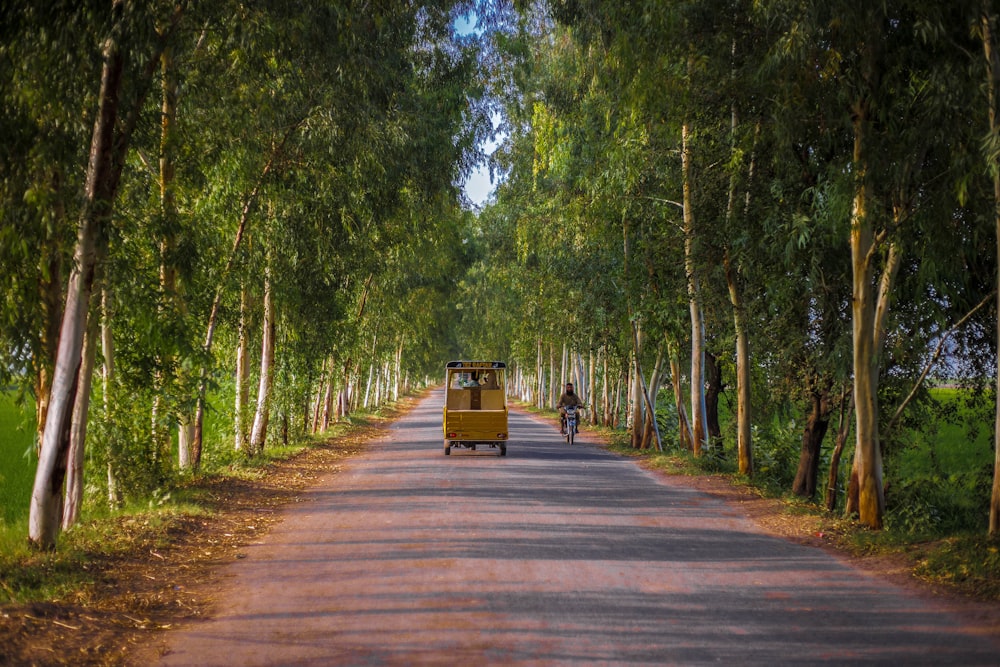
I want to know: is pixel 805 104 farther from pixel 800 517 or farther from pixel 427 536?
pixel 427 536

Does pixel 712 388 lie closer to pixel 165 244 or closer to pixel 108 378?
pixel 108 378

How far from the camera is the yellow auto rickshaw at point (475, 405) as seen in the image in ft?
87.2

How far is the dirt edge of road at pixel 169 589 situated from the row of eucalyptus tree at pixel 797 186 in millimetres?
1791

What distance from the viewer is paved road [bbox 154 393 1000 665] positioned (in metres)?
7.52

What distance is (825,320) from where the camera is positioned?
1798 centimetres

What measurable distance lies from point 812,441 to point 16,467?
19.4 metres

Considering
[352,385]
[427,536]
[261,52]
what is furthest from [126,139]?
[352,385]

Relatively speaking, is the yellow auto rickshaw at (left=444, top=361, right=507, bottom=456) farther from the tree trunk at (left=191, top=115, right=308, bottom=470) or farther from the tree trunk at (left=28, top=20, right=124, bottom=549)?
the tree trunk at (left=28, top=20, right=124, bottom=549)

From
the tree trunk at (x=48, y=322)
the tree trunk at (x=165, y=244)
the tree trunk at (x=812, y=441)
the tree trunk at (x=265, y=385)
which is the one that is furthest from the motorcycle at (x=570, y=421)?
the tree trunk at (x=48, y=322)

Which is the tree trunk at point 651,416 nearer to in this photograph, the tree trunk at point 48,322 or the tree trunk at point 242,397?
the tree trunk at point 242,397

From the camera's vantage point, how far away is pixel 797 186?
17000 mm

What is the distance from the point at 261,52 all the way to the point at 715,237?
10.4 meters

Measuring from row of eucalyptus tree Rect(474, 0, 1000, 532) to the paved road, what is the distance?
3.21 meters

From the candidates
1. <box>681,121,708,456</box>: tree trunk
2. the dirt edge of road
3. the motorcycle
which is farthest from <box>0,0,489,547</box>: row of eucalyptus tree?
the motorcycle
